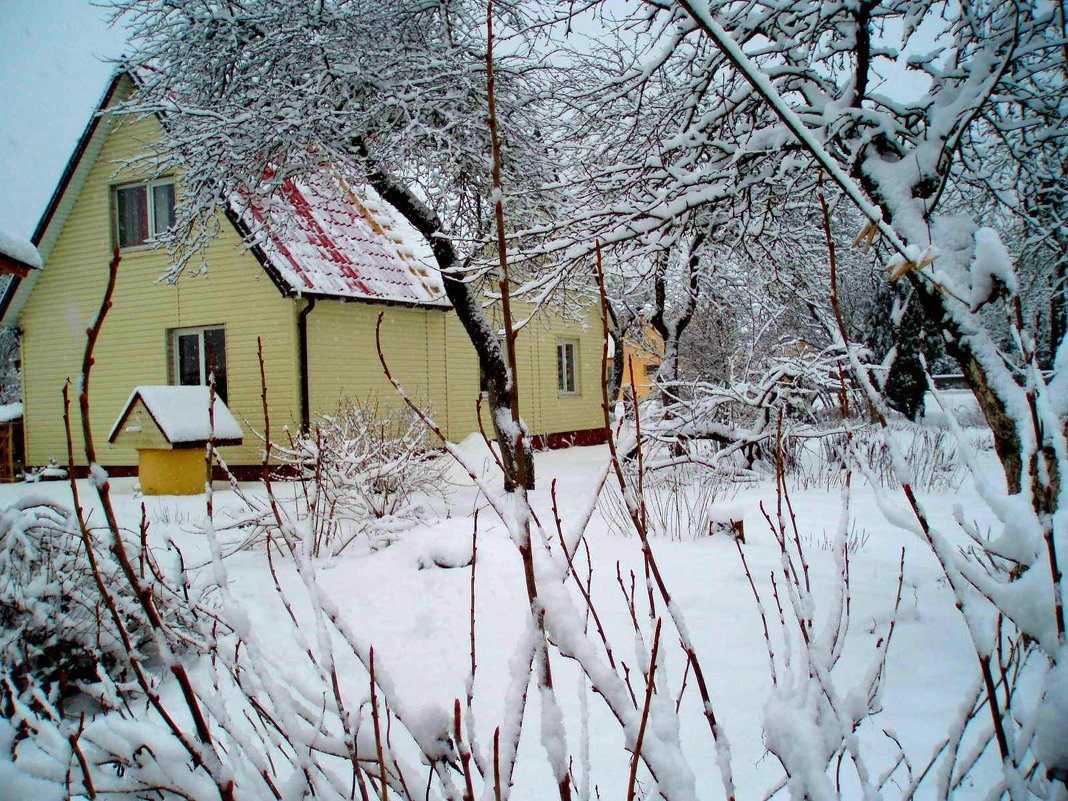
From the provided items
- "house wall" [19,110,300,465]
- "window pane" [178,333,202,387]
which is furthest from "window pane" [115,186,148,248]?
"window pane" [178,333,202,387]

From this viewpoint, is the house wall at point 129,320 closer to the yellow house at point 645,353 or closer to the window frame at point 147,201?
the window frame at point 147,201

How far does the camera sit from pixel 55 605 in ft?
10.4

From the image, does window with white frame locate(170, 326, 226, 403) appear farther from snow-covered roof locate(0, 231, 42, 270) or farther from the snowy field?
snow-covered roof locate(0, 231, 42, 270)

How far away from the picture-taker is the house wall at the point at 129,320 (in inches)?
422

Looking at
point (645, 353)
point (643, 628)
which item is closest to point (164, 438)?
point (643, 628)

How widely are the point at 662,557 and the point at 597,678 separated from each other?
4095 millimetres

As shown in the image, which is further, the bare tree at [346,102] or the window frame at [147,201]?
A: the window frame at [147,201]

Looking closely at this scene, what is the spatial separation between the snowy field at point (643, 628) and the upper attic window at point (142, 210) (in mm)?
7266

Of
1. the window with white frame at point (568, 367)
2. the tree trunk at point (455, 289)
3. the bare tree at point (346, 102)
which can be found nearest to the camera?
the bare tree at point (346, 102)

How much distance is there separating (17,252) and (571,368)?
1433 centimetres

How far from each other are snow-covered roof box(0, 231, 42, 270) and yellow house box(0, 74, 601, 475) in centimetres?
585

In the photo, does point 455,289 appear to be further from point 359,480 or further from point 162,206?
point 162,206

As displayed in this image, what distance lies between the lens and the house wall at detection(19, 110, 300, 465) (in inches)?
422

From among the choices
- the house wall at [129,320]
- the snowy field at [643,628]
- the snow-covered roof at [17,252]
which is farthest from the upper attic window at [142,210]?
the snow-covered roof at [17,252]
